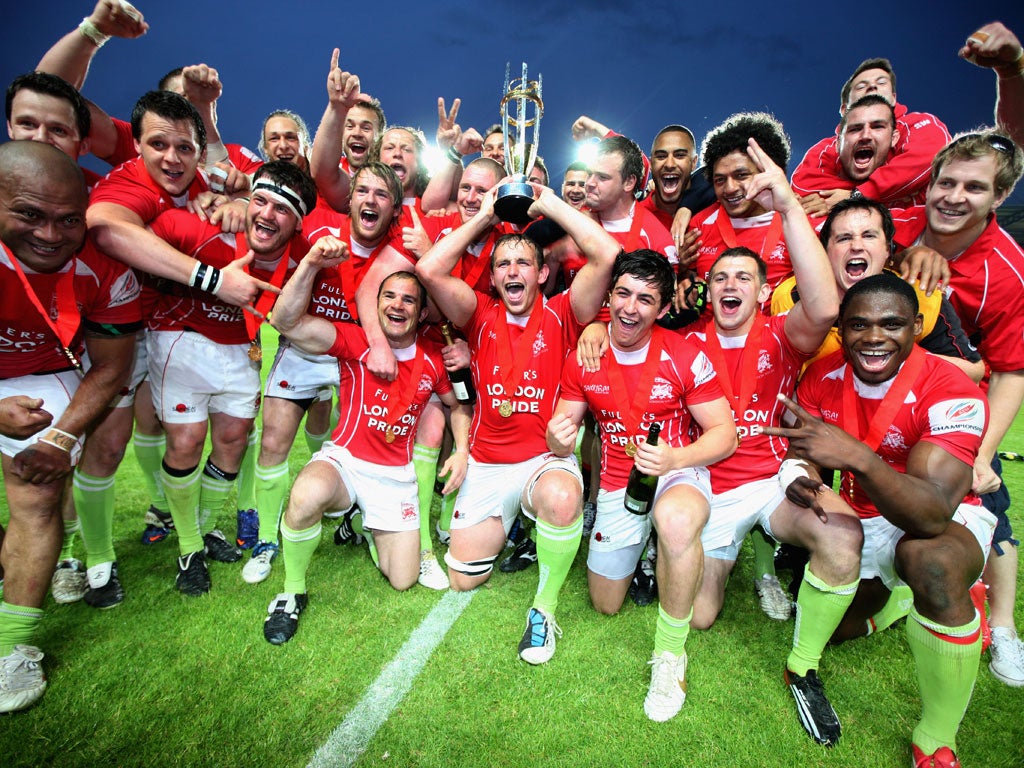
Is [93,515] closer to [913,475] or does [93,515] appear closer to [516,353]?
[516,353]

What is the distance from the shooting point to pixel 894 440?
267 cm

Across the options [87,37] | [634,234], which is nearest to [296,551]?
[634,234]

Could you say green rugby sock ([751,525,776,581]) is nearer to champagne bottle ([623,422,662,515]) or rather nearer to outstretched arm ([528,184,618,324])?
champagne bottle ([623,422,662,515])

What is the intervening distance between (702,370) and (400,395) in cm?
193

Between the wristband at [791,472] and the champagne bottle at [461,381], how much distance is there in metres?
2.00

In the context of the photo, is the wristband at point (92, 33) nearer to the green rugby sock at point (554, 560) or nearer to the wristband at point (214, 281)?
the wristband at point (214, 281)

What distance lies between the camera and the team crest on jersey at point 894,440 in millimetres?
2652

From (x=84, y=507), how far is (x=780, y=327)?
14.5 feet

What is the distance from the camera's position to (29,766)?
7.07ft

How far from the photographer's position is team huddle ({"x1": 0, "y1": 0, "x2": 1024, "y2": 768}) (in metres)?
2.56

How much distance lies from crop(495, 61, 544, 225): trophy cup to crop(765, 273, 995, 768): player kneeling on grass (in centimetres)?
191

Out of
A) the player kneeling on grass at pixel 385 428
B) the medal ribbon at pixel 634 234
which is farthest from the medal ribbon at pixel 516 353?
the medal ribbon at pixel 634 234

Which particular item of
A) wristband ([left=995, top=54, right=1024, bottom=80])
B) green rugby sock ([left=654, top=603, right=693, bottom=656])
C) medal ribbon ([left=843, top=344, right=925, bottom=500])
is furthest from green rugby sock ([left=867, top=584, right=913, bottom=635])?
wristband ([left=995, top=54, right=1024, bottom=80])

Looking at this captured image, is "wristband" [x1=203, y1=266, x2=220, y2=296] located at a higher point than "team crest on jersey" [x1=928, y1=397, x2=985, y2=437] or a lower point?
higher
